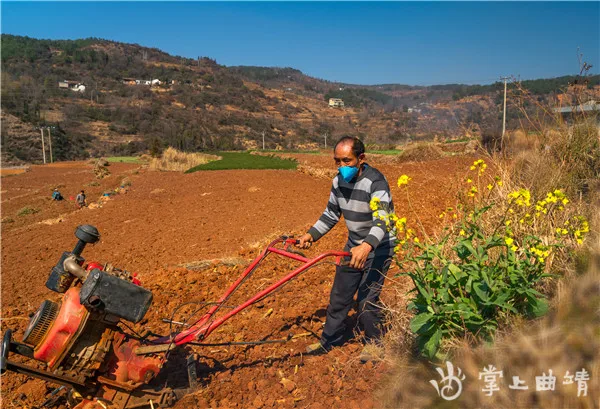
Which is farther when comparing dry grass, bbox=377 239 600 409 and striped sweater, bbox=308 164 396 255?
striped sweater, bbox=308 164 396 255

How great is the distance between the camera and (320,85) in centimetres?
19412

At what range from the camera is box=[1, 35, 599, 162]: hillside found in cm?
6719

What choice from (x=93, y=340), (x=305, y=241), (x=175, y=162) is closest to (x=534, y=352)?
(x=305, y=241)

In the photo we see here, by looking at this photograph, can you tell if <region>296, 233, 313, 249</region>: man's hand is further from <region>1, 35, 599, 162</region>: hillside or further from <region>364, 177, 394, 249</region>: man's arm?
<region>1, 35, 599, 162</region>: hillside

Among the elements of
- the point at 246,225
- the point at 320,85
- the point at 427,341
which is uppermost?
the point at 320,85

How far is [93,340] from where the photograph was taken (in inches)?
116

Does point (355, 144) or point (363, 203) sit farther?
point (363, 203)

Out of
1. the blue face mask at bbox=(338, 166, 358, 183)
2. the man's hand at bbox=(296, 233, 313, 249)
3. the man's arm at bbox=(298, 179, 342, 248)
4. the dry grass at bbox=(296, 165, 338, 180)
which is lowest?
the dry grass at bbox=(296, 165, 338, 180)

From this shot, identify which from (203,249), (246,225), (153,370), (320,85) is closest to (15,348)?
(153,370)

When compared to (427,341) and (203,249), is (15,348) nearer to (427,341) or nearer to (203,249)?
(427,341)

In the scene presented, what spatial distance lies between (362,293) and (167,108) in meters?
93.8

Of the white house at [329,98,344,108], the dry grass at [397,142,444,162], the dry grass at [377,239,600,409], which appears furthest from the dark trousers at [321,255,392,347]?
the white house at [329,98,344,108]

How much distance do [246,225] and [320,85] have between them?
191571 millimetres

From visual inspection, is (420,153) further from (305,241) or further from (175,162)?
(305,241)
